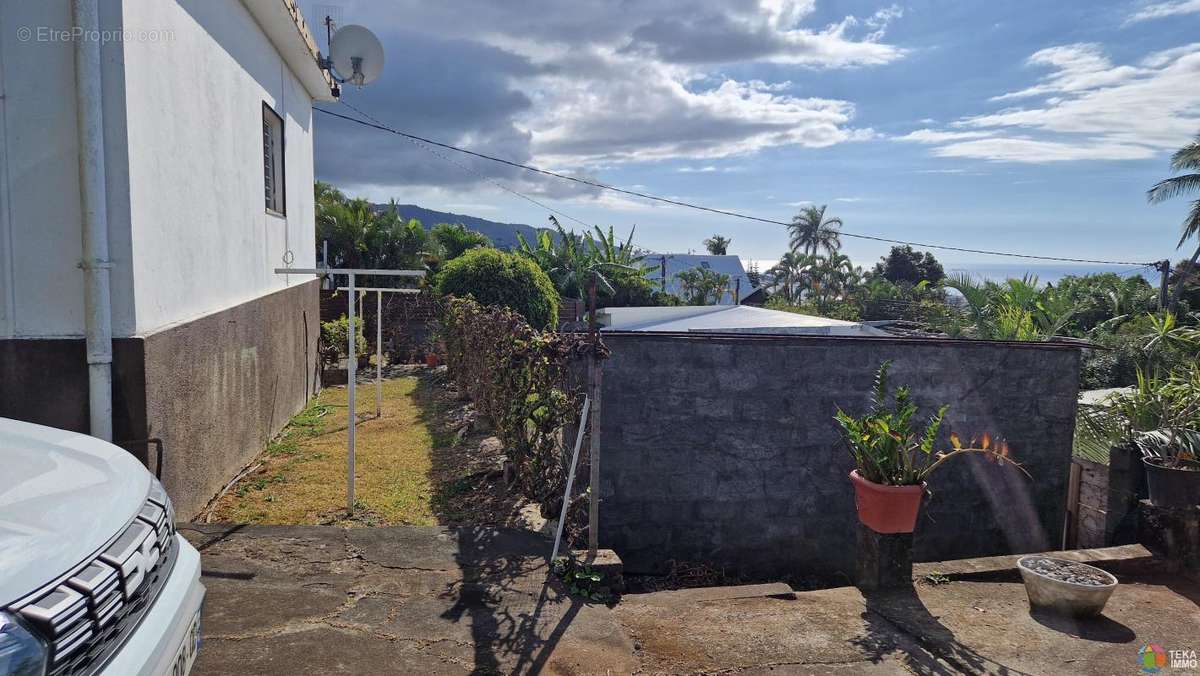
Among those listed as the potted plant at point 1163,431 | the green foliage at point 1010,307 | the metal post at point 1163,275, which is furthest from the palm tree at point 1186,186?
the potted plant at point 1163,431

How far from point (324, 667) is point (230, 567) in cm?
137

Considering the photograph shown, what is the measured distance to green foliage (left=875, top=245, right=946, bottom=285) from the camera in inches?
2298

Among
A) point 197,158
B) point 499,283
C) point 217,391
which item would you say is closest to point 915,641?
point 217,391

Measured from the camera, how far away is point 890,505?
4.53m

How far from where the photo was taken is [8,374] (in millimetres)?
4266

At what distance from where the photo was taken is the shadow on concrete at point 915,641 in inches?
146

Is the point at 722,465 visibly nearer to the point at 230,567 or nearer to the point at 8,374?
the point at 230,567

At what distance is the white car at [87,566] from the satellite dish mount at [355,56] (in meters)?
8.13

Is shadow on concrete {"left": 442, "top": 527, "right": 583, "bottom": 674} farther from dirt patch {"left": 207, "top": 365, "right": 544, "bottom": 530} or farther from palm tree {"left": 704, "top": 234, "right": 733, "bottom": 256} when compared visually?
palm tree {"left": 704, "top": 234, "right": 733, "bottom": 256}

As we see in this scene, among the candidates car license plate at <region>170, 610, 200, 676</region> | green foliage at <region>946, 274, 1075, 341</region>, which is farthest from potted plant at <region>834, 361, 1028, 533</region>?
green foliage at <region>946, 274, 1075, 341</region>

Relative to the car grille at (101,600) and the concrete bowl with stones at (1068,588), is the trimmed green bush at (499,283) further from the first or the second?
the car grille at (101,600)

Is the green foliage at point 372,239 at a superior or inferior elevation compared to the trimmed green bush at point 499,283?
superior

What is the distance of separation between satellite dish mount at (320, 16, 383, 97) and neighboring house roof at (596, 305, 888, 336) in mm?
5153

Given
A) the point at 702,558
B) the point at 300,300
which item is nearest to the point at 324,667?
the point at 702,558
